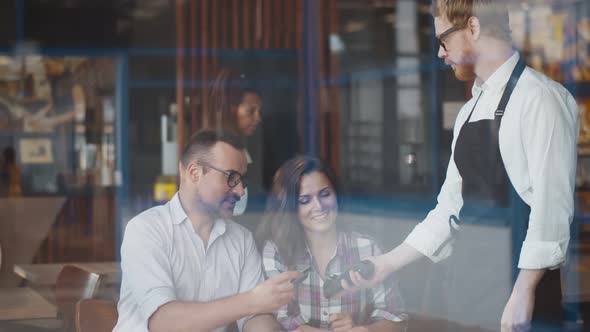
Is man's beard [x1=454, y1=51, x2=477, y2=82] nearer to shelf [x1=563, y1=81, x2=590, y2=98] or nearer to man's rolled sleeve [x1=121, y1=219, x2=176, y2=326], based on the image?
shelf [x1=563, y1=81, x2=590, y2=98]

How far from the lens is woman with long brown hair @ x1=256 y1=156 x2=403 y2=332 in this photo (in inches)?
148

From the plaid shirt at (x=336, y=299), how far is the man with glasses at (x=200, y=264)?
36mm

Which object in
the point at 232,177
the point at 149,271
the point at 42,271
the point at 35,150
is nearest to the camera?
the point at 149,271

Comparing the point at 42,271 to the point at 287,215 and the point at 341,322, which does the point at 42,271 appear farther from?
the point at 341,322

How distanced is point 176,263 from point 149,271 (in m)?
0.10

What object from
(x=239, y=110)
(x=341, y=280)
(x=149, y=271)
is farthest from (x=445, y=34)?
(x=149, y=271)

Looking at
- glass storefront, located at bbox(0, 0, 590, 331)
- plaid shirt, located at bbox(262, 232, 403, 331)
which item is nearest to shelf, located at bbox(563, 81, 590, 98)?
glass storefront, located at bbox(0, 0, 590, 331)

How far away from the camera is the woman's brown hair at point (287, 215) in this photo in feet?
12.3

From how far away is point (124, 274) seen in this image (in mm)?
3748

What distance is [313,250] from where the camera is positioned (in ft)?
12.4

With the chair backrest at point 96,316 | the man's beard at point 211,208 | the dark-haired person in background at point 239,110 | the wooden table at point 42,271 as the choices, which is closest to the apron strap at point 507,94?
the dark-haired person in background at point 239,110

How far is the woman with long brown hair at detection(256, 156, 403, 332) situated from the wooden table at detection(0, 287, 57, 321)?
3.69 ft

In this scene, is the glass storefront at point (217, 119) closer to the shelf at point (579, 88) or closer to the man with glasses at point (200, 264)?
the shelf at point (579, 88)

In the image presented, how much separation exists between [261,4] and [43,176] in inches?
49.8
